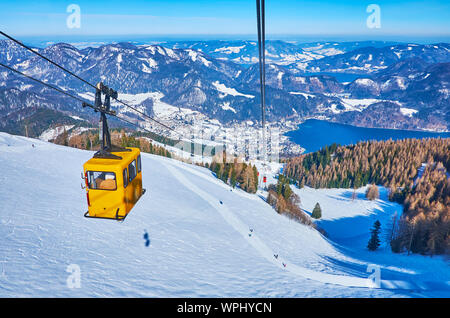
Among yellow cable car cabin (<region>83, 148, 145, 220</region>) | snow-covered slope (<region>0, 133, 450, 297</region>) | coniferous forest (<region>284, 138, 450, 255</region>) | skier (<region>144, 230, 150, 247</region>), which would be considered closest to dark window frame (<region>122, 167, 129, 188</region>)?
yellow cable car cabin (<region>83, 148, 145, 220</region>)

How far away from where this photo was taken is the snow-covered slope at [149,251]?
1212 centimetres

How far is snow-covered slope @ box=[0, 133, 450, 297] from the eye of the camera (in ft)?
39.8

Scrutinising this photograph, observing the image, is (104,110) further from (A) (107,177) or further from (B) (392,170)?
(B) (392,170)

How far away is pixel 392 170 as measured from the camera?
323 ft

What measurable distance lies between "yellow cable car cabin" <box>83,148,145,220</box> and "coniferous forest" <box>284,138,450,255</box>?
62278 millimetres

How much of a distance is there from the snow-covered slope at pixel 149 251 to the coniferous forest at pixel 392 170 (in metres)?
46.7

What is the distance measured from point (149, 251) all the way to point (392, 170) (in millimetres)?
108345

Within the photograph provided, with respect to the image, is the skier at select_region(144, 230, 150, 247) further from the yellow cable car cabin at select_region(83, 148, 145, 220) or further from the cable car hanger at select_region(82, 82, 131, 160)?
the cable car hanger at select_region(82, 82, 131, 160)

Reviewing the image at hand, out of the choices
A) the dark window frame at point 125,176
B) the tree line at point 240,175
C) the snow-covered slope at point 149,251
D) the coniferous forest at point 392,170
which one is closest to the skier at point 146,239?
the snow-covered slope at point 149,251

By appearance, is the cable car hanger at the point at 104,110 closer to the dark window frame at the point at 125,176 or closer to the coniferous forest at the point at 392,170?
the dark window frame at the point at 125,176

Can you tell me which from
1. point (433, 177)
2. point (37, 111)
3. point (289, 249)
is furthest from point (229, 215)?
point (37, 111)

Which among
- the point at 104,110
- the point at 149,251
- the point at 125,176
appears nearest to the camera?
the point at 104,110

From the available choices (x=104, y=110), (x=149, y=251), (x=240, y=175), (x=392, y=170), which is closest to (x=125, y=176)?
(x=104, y=110)
